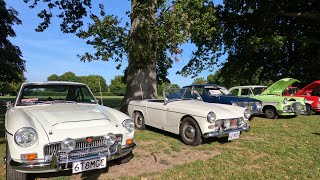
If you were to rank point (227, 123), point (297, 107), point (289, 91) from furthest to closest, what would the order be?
point (289, 91), point (297, 107), point (227, 123)

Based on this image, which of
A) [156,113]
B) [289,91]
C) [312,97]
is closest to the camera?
[156,113]

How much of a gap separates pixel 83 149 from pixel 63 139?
13.8 inches

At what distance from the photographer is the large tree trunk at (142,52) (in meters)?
11.5

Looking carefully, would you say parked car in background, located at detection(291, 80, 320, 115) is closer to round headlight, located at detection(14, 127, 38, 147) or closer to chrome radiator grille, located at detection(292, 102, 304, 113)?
chrome radiator grille, located at detection(292, 102, 304, 113)

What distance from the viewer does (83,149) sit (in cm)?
443

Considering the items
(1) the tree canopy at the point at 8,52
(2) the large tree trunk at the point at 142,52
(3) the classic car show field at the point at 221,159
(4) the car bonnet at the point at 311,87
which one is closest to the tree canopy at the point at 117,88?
(1) the tree canopy at the point at 8,52

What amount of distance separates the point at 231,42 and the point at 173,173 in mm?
19201

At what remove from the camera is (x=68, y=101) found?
20.1 ft

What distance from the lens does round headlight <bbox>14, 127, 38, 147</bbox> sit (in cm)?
418

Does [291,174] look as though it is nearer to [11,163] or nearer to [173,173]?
[173,173]

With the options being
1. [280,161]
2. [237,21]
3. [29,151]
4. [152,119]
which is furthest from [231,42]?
[29,151]

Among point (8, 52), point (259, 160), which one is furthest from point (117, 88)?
point (259, 160)

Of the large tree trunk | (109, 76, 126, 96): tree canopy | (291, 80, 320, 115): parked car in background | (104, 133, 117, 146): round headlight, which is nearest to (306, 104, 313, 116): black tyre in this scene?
(291, 80, 320, 115): parked car in background

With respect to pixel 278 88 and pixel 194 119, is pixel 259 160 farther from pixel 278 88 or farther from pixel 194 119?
pixel 278 88
